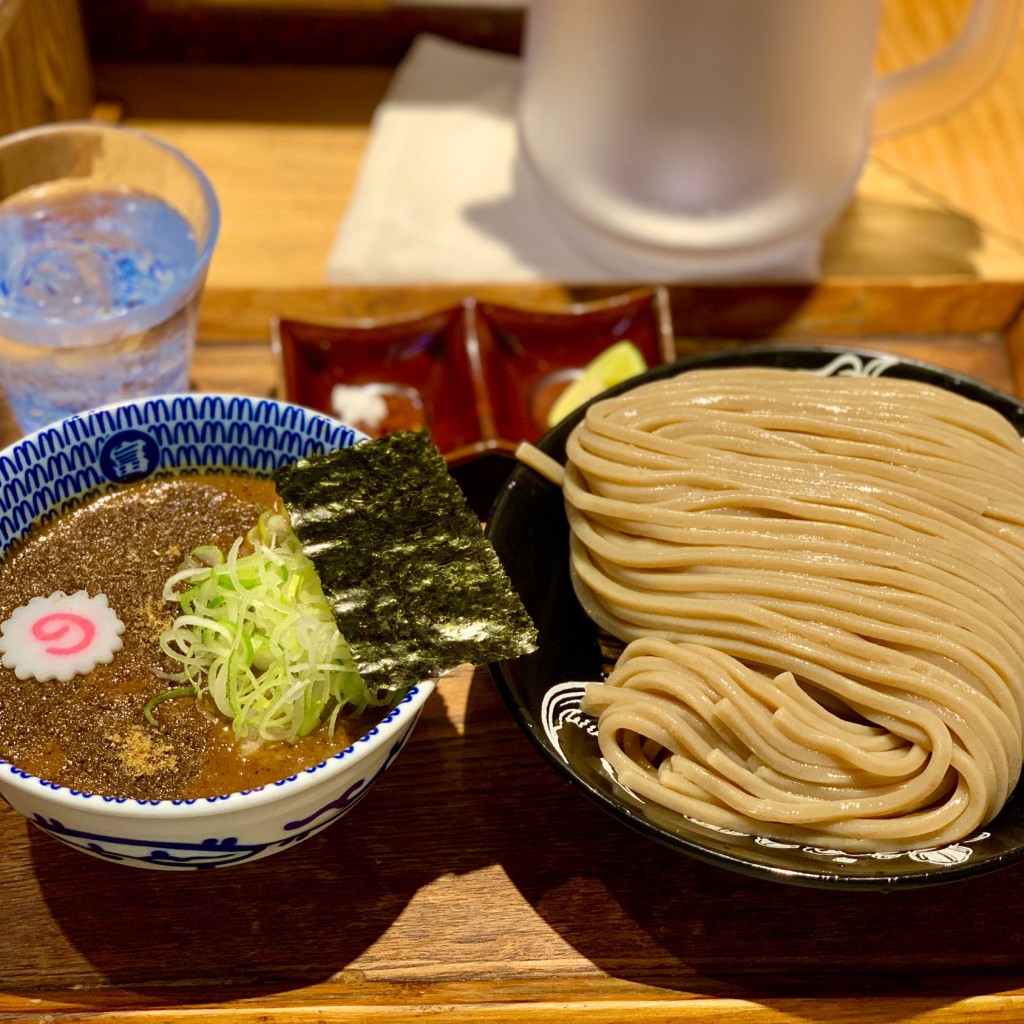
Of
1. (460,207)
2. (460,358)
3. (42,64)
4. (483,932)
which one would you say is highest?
(42,64)

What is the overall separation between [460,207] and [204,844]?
1789 millimetres

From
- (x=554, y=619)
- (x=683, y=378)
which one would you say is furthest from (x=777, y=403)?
(x=554, y=619)

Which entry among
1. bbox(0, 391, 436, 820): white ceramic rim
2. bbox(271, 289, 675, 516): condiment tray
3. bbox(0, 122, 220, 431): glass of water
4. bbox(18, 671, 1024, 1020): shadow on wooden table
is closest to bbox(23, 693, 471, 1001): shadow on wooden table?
bbox(18, 671, 1024, 1020): shadow on wooden table

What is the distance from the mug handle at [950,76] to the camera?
2287 mm

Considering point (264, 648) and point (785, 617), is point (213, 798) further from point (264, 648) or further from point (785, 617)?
point (785, 617)

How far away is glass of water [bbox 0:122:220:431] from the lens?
190 centimetres

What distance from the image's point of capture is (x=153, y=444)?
1.66 m

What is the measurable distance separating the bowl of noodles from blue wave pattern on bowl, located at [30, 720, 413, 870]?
0.22m

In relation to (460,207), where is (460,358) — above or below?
below

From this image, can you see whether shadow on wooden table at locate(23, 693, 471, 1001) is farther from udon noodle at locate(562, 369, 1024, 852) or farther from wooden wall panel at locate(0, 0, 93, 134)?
wooden wall panel at locate(0, 0, 93, 134)

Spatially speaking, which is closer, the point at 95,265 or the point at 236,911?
the point at 236,911

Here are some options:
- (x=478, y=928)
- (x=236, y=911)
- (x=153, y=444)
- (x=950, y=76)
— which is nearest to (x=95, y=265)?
(x=153, y=444)

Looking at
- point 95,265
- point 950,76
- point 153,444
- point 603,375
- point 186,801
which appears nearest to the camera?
point 186,801

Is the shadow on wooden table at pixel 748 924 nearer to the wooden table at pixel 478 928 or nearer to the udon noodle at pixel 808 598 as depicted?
the wooden table at pixel 478 928
